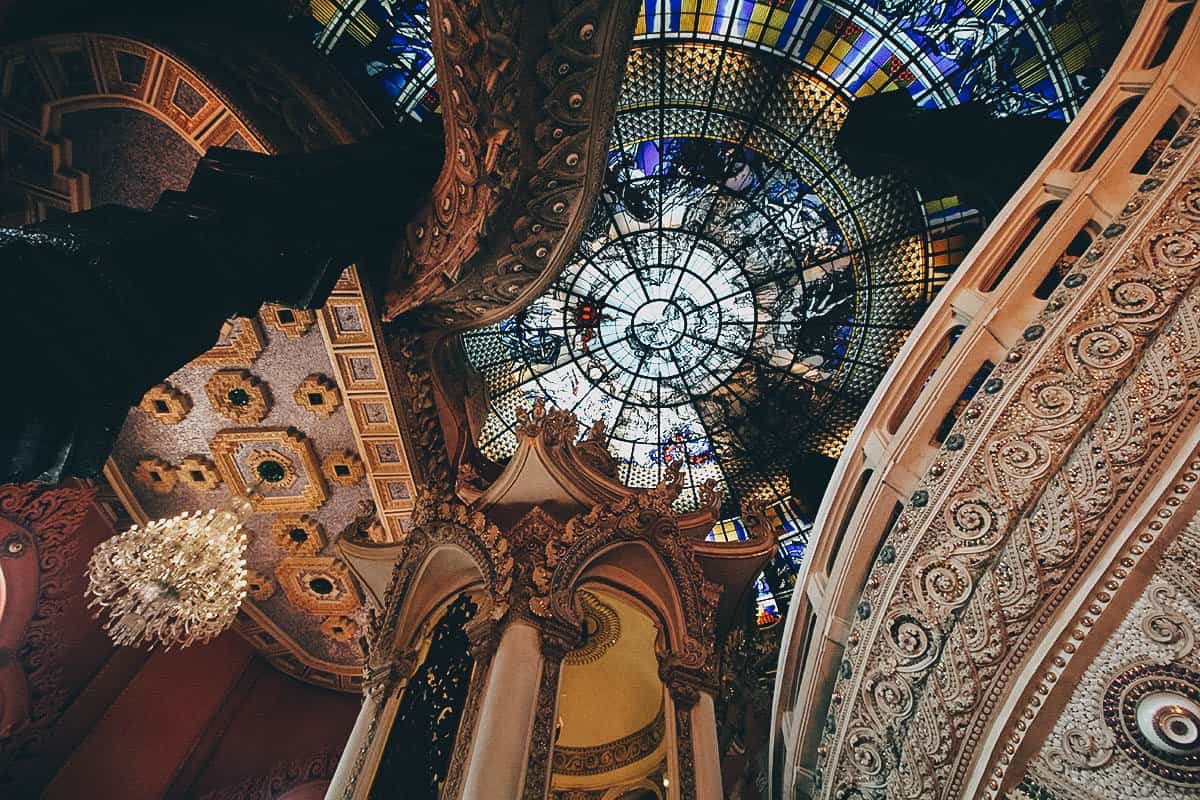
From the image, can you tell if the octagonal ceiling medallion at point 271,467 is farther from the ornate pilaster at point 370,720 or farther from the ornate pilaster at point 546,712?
the ornate pilaster at point 546,712

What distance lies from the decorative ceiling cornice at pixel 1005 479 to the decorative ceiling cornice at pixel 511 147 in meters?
3.66

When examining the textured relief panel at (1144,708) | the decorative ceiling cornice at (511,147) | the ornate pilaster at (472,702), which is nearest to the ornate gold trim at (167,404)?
the decorative ceiling cornice at (511,147)

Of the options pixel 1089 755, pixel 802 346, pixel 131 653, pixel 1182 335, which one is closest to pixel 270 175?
pixel 1182 335

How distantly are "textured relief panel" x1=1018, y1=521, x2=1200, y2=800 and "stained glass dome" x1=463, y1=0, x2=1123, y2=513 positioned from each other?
17.0 ft

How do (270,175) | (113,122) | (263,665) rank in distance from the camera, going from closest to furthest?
(270,175)
(113,122)
(263,665)

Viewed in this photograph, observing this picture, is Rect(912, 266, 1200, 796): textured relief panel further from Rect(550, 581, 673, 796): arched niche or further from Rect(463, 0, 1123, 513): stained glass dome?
Rect(463, 0, 1123, 513): stained glass dome

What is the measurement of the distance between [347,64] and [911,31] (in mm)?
7342

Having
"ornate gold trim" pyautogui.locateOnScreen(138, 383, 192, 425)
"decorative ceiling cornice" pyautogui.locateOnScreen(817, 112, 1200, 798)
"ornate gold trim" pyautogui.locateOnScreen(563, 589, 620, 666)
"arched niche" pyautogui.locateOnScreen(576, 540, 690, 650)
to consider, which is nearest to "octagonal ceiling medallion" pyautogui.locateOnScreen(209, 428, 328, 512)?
"ornate gold trim" pyautogui.locateOnScreen(138, 383, 192, 425)

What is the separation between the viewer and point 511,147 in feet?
15.9

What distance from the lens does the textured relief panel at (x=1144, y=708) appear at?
275cm

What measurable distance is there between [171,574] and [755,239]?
30.4 ft

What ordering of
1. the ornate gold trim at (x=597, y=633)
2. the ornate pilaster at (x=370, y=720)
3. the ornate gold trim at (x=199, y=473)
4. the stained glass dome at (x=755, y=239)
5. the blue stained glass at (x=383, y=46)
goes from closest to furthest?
the ornate pilaster at (x=370, y=720) → the blue stained glass at (x=383, y=46) → the ornate gold trim at (x=597, y=633) → the ornate gold trim at (x=199, y=473) → the stained glass dome at (x=755, y=239)

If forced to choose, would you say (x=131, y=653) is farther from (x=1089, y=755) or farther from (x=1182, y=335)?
(x=1182, y=335)

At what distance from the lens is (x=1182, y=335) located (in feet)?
10.1
